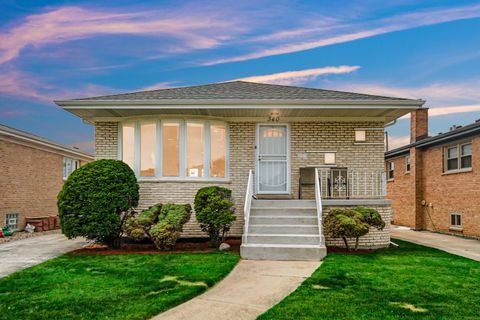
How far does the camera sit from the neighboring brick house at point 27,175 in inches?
584

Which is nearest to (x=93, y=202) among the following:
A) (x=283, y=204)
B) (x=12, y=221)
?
(x=283, y=204)

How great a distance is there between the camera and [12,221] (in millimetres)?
15367

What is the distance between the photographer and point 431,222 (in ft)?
55.2

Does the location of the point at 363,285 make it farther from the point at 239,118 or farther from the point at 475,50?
the point at 475,50

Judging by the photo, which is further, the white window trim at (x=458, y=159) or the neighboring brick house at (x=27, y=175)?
the neighboring brick house at (x=27, y=175)

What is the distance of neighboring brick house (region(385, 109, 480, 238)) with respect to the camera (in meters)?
13.9

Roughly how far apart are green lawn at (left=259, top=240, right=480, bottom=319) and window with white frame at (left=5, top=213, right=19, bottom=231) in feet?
41.5

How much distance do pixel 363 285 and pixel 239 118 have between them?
637 centimetres

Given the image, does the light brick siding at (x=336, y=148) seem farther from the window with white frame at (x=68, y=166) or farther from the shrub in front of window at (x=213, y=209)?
the window with white frame at (x=68, y=166)

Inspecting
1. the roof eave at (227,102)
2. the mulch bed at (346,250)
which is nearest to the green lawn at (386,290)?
the mulch bed at (346,250)

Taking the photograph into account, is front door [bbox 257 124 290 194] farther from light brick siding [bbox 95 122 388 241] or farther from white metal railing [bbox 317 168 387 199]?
white metal railing [bbox 317 168 387 199]

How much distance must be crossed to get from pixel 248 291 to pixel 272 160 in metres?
6.06

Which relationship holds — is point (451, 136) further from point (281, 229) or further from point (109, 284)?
point (109, 284)

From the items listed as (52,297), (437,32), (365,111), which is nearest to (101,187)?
(52,297)
